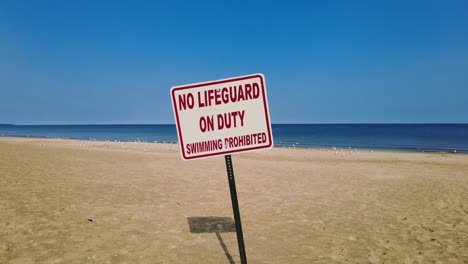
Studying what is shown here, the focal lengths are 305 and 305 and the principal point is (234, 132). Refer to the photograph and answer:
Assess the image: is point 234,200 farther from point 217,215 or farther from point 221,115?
point 217,215

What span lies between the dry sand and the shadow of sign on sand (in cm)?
22

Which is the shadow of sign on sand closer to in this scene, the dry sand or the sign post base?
the dry sand

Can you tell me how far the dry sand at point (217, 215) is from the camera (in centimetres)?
615

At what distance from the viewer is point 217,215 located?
903 cm

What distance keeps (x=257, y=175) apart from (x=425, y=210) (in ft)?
27.6

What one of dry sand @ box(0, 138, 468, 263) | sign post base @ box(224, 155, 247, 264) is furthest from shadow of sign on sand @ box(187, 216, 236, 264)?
sign post base @ box(224, 155, 247, 264)

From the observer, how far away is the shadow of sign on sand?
7598 mm

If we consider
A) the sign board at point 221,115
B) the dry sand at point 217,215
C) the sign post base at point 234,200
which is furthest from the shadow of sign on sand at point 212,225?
the sign board at point 221,115

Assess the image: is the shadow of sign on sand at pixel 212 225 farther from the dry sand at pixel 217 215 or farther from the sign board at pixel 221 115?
the sign board at pixel 221 115

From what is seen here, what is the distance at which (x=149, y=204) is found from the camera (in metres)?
9.87

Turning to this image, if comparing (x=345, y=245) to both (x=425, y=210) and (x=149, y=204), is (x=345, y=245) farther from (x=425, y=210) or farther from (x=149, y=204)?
(x=149, y=204)

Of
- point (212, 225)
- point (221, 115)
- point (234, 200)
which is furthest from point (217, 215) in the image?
point (221, 115)

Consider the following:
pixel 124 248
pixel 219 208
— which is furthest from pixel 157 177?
pixel 124 248

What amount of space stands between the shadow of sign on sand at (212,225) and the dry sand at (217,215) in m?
0.22
